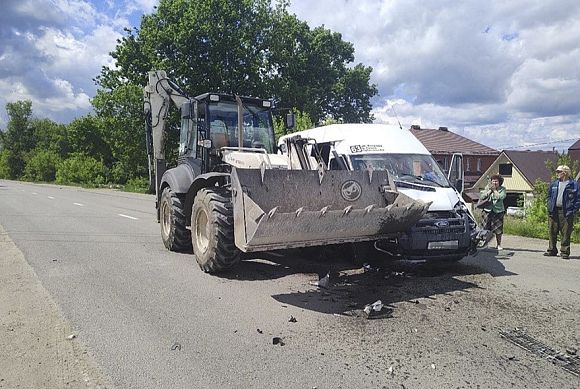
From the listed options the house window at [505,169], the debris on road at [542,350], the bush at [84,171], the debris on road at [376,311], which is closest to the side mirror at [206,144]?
the debris on road at [376,311]

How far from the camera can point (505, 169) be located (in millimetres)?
44875

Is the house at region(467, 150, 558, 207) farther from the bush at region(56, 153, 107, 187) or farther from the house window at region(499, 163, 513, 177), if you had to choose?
the bush at region(56, 153, 107, 187)

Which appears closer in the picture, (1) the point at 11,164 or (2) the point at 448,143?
(2) the point at 448,143

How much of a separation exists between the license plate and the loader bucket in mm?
479

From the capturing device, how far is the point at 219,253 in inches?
261

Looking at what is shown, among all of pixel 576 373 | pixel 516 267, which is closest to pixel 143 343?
pixel 576 373

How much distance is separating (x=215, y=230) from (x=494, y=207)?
5.78m

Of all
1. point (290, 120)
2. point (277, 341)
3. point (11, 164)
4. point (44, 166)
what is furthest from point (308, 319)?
point (11, 164)

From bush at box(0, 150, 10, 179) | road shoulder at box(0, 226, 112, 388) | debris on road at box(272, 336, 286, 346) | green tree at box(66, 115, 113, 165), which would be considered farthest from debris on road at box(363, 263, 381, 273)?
bush at box(0, 150, 10, 179)

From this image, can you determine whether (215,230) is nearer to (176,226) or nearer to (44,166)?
(176,226)

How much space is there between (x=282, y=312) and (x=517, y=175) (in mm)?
43596

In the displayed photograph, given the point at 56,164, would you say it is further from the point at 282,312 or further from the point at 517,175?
the point at 282,312

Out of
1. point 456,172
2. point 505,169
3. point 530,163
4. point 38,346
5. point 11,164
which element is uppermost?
point 530,163

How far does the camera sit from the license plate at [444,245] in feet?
21.7
